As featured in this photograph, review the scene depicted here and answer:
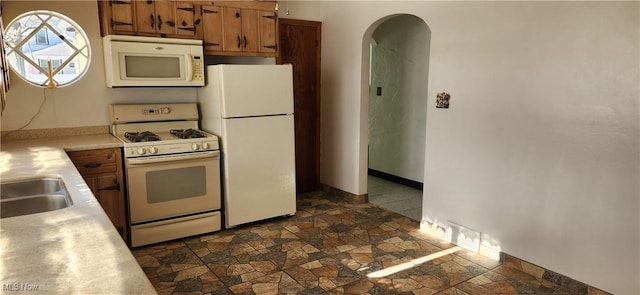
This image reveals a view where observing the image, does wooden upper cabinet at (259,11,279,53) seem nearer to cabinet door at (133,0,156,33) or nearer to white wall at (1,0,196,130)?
cabinet door at (133,0,156,33)

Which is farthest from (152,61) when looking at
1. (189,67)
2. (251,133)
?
(251,133)

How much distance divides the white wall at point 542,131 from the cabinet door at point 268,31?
1115 millimetres

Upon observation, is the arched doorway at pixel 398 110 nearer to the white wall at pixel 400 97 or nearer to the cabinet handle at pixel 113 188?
the white wall at pixel 400 97

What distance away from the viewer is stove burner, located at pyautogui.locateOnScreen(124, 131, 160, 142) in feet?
10.7

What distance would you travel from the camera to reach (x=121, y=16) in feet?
10.6

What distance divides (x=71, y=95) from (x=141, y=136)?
0.68 meters

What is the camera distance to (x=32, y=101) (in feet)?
10.8

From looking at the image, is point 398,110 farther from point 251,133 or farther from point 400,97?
point 251,133

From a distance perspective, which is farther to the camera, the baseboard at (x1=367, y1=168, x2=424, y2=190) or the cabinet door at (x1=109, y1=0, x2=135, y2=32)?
the baseboard at (x1=367, y1=168, x2=424, y2=190)

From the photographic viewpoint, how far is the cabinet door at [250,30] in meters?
3.78

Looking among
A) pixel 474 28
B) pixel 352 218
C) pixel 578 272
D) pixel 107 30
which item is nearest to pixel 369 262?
pixel 352 218

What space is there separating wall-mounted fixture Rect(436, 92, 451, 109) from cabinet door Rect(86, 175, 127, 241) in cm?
257

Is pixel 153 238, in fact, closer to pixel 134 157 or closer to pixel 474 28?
pixel 134 157

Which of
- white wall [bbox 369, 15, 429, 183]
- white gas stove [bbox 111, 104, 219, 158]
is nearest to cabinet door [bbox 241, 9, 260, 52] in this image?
white gas stove [bbox 111, 104, 219, 158]
